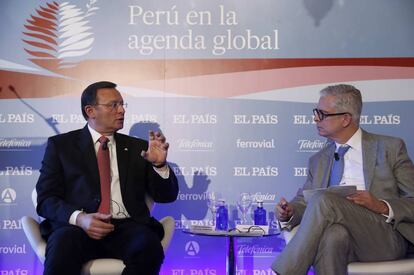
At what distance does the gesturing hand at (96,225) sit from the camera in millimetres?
3393

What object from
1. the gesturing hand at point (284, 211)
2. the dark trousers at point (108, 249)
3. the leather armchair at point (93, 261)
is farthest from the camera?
the gesturing hand at point (284, 211)

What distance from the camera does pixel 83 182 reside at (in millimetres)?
3730

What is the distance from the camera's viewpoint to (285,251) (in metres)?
3.14

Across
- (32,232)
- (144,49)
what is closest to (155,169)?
(32,232)

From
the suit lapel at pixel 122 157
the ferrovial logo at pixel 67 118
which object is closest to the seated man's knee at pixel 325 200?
the suit lapel at pixel 122 157

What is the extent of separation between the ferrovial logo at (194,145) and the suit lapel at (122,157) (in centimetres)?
87

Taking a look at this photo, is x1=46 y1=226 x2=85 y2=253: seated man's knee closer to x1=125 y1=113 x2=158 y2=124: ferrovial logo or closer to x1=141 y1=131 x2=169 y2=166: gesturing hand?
x1=141 y1=131 x2=169 y2=166: gesturing hand

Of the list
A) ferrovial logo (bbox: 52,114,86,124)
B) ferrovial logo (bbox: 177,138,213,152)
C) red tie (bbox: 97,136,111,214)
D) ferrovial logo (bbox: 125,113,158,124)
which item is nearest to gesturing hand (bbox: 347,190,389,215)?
red tie (bbox: 97,136,111,214)

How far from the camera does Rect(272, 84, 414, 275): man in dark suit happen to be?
3109 mm

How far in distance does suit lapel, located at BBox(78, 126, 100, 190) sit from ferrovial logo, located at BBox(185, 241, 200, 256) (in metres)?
1.32

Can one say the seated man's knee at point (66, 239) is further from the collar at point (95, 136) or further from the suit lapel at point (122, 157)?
the collar at point (95, 136)

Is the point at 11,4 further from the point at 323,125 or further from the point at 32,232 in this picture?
the point at 323,125

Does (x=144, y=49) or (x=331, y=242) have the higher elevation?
(x=144, y=49)

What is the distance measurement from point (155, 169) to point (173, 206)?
3.69 feet
